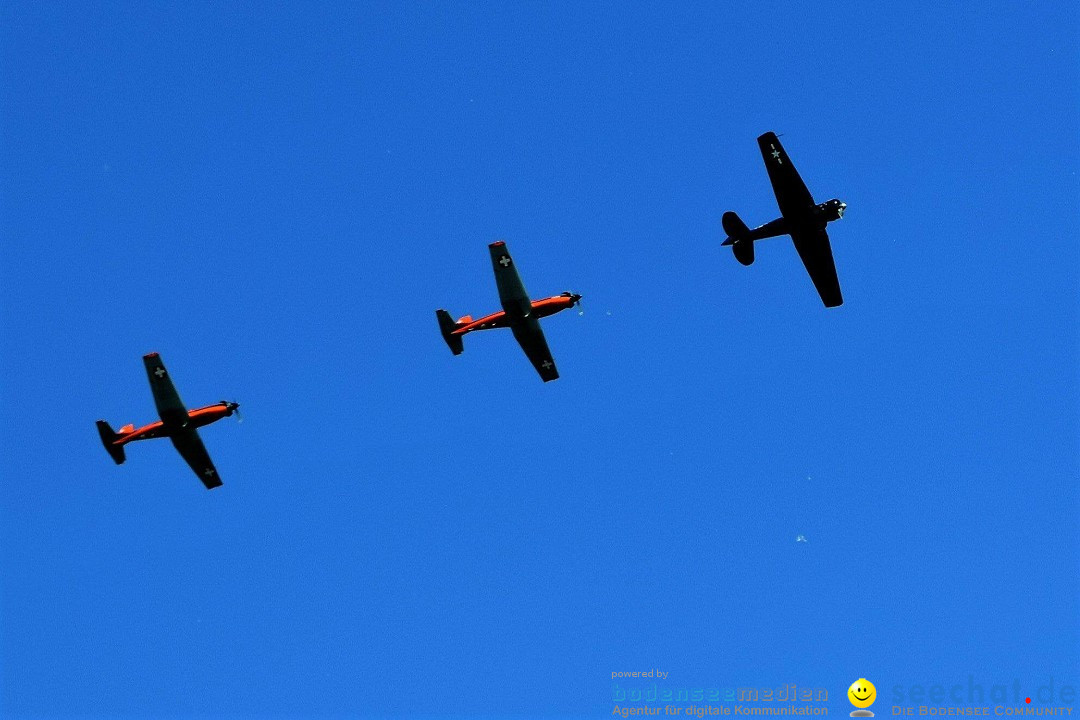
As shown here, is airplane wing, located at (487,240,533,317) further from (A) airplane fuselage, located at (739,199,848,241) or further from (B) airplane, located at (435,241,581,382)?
(A) airplane fuselage, located at (739,199,848,241)

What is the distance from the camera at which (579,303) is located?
92.2 m

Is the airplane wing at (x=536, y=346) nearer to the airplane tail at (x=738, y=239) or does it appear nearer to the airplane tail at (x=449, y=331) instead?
the airplane tail at (x=449, y=331)

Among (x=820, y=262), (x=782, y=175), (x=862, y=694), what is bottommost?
(x=862, y=694)

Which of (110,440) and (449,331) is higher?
(449,331)

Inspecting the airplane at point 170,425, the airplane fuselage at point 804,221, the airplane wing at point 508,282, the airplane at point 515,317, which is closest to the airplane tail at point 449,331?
the airplane at point 515,317

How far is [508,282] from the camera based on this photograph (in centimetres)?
8781

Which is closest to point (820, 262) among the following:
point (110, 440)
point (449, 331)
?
point (449, 331)

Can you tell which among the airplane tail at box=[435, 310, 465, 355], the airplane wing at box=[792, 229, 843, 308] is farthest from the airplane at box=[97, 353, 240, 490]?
the airplane wing at box=[792, 229, 843, 308]

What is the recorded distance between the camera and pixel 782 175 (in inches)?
3391

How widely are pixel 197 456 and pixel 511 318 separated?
2216 cm

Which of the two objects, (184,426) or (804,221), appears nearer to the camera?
A: (804,221)

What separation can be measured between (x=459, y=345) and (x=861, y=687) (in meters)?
30.8

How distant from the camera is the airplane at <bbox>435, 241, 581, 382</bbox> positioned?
8750cm

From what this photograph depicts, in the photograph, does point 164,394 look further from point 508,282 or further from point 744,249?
point 744,249
